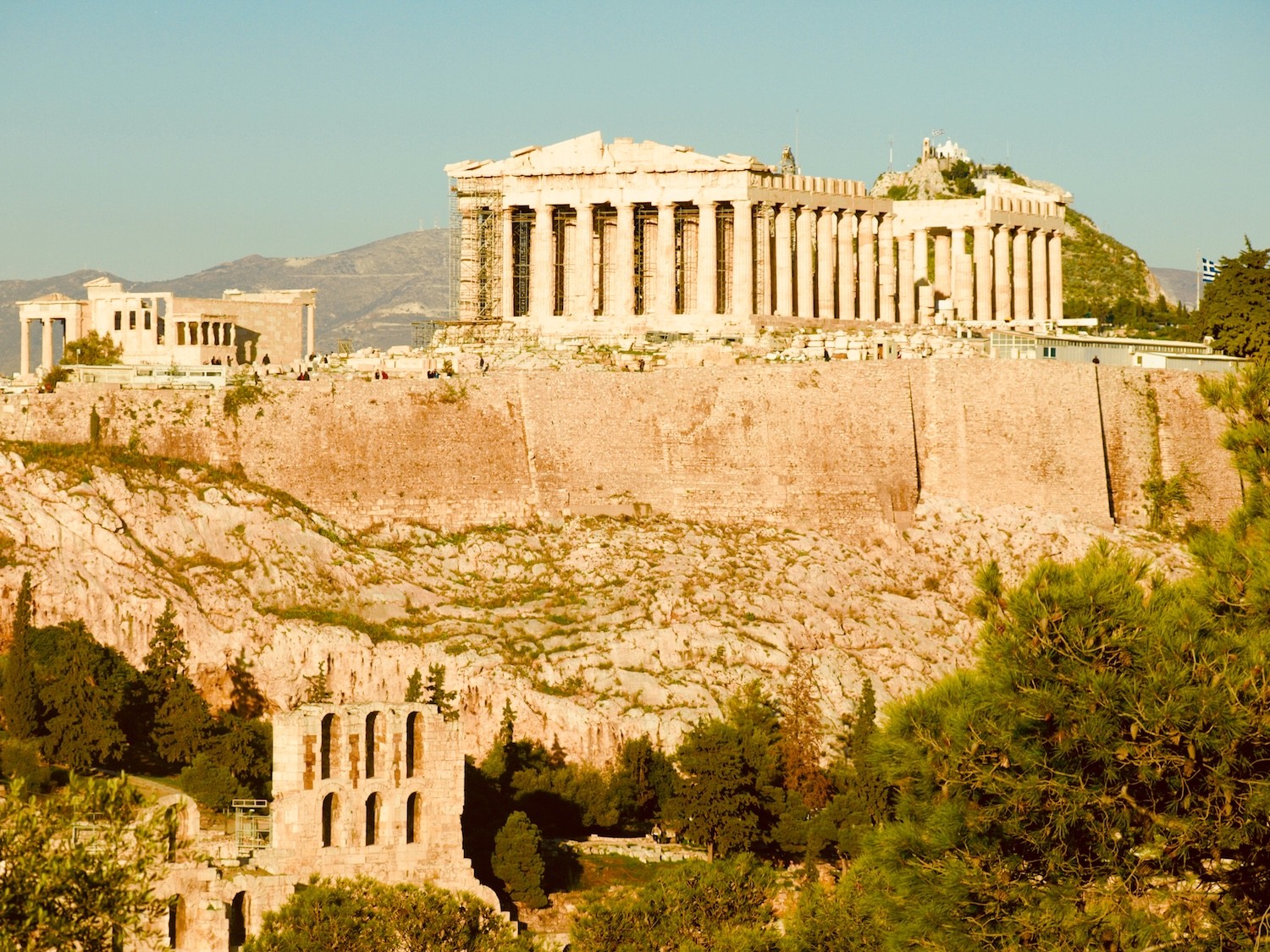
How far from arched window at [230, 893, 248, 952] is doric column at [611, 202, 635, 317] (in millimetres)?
38073

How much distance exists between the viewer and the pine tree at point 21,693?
197ft

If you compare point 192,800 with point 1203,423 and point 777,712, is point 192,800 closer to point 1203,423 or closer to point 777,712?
point 777,712

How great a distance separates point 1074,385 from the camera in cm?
7919

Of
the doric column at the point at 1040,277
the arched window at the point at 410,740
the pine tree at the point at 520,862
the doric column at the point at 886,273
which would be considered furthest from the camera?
the doric column at the point at 1040,277

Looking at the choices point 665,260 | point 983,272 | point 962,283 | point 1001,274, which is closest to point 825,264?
point 665,260

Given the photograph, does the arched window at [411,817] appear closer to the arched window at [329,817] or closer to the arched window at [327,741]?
the arched window at [329,817]

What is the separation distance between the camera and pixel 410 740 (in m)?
52.0

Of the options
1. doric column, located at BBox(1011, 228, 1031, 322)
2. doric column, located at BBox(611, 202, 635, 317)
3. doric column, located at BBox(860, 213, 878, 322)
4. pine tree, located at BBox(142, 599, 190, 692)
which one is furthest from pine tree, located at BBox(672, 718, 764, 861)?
doric column, located at BBox(1011, 228, 1031, 322)

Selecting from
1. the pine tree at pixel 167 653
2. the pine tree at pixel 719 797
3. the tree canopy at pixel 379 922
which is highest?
the pine tree at pixel 167 653

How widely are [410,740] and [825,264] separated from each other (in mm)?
38558

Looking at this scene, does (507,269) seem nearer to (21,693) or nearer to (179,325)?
(179,325)

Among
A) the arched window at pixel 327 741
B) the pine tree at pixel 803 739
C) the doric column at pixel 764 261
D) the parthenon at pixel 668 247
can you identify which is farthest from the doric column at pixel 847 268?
the arched window at pixel 327 741

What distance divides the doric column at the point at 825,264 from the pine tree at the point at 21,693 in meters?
32.0

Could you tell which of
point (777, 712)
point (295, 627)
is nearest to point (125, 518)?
point (295, 627)
